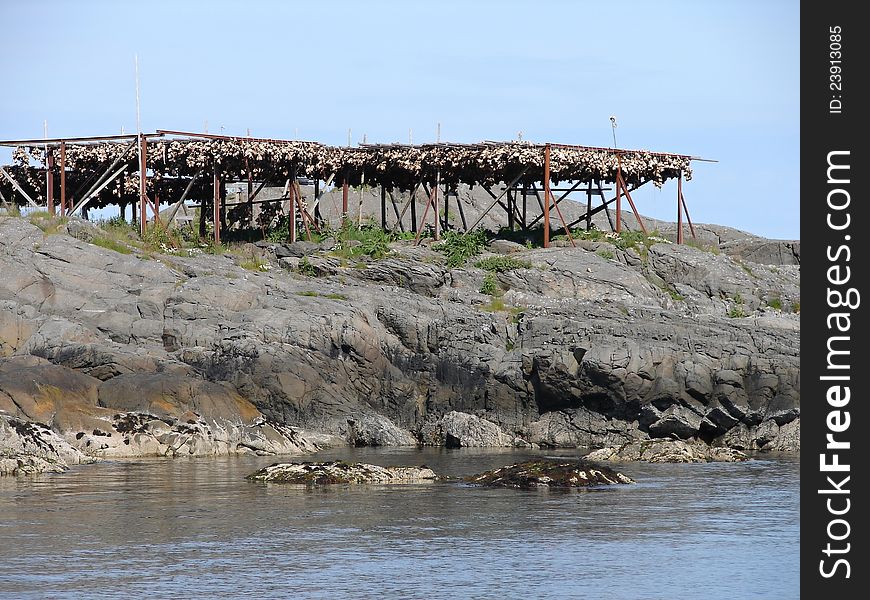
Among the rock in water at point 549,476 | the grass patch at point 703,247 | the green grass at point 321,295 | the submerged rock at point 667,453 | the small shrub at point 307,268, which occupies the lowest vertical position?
the submerged rock at point 667,453

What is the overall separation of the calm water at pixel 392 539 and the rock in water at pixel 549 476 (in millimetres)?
683

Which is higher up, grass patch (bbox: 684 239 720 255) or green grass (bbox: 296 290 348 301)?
grass patch (bbox: 684 239 720 255)

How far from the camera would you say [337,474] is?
26.7 meters

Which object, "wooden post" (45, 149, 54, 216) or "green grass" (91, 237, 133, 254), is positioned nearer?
"green grass" (91, 237, 133, 254)

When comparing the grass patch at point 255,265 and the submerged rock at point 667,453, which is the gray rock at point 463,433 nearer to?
the submerged rock at point 667,453

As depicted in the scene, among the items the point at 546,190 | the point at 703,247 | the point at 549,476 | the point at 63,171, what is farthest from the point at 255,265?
the point at 549,476

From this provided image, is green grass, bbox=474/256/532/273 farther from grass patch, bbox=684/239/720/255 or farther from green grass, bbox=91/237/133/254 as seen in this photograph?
green grass, bbox=91/237/133/254

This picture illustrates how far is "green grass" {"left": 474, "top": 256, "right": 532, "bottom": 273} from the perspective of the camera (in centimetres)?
4450

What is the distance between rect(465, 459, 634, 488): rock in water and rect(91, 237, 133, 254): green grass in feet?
60.6

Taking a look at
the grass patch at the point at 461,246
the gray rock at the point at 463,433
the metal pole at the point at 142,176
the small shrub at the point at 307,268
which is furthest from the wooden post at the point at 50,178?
the gray rock at the point at 463,433

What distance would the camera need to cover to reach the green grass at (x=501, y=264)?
44500mm

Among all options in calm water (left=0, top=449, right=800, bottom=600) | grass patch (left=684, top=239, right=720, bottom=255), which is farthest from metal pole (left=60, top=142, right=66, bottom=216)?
grass patch (left=684, top=239, right=720, bottom=255)

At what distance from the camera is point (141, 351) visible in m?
35.3

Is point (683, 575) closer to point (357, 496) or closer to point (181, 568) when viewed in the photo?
point (181, 568)
